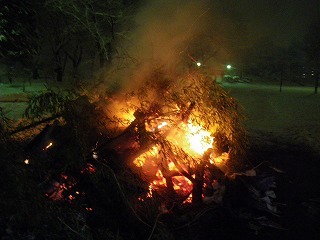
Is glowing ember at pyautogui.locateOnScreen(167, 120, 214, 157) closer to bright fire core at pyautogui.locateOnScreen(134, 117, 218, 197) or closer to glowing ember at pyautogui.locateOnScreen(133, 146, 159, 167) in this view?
bright fire core at pyautogui.locateOnScreen(134, 117, 218, 197)

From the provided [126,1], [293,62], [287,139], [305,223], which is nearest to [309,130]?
[287,139]

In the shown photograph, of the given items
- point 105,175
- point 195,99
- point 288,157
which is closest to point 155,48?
point 195,99

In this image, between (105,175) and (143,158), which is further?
(143,158)

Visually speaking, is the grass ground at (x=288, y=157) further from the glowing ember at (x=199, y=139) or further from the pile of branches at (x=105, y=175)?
the glowing ember at (x=199, y=139)

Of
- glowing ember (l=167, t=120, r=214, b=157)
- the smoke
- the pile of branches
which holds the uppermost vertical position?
the smoke

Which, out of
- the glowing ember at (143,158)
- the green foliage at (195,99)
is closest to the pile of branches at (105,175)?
the green foliage at (195,99)

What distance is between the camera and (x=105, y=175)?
13.5ft

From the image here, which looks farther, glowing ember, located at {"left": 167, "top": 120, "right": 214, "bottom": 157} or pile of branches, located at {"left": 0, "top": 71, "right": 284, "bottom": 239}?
glowing ember, located at {"left": 167, "top": 120, "right": 214, "bottom": 157}

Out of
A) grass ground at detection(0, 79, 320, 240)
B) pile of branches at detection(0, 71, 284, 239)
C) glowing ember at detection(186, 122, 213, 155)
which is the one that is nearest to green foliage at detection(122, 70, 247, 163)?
pile of branches at detection(0, 71, 284, 239)

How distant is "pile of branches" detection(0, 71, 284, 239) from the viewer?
326cm

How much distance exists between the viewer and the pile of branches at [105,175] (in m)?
3.26

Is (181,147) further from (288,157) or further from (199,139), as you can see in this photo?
(288,157)

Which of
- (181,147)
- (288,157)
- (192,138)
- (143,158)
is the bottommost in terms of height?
(143,158)

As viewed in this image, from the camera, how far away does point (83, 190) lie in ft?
A: 13.2
